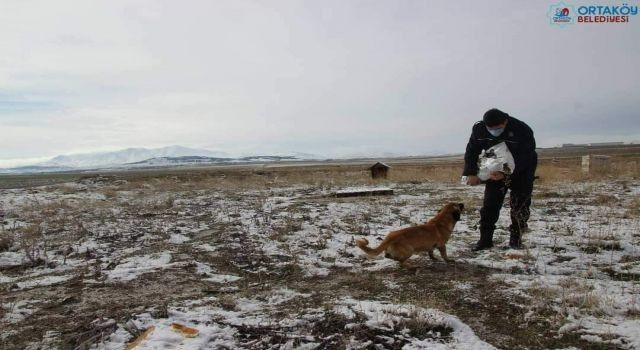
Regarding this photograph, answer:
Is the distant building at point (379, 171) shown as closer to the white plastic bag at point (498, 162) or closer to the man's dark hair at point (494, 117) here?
the white plastic bag at point (498, 162)

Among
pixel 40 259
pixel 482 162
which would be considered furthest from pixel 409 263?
pixel 40 259

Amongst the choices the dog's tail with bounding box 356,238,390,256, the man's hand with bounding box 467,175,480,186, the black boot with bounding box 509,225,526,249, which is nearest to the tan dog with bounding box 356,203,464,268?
the dog's tail with bounding box 356,238,390,256

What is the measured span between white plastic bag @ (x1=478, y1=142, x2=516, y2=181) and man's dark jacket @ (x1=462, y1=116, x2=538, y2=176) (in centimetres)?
8

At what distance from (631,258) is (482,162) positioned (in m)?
2.24

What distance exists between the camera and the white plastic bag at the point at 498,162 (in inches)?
218

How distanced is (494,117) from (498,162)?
62cm

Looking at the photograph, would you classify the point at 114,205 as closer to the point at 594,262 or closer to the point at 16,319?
the point at 16,319

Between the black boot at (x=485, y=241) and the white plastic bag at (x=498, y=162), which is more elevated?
the white plastic bag at (x=498, y=162)

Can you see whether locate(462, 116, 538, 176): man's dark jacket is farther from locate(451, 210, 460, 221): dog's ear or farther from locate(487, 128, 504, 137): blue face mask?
locate(451, 210, 460, 221): dog's ear

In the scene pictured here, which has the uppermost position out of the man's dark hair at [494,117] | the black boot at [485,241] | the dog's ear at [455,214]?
the man's dark hair at [494,117]

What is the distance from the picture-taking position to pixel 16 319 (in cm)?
399

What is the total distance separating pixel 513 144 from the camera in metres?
5.61

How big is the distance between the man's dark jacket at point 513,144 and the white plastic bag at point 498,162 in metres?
0.08

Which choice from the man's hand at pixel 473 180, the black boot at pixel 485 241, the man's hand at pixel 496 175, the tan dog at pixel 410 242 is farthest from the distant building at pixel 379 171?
the tan dog at pixel 410 242
